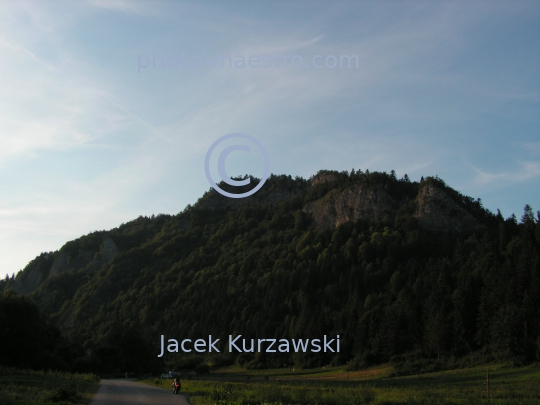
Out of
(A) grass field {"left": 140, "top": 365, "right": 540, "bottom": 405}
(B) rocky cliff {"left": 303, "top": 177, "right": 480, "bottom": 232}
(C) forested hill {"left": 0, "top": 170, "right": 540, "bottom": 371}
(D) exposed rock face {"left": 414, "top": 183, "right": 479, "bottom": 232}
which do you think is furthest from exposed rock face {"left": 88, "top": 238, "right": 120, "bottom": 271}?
(A) grass field {"left": 140, "top": 365, "right": 540, "bottom": 405}

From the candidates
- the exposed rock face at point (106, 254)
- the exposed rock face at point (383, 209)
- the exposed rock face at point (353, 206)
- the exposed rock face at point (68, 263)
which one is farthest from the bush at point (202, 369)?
the exposed rock face at point (68, 263)

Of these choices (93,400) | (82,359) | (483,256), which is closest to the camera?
(93,400)

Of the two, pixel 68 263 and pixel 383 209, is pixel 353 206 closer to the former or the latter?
pixel 383 209

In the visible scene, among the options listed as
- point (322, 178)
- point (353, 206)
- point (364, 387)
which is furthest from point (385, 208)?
point (364, 387)

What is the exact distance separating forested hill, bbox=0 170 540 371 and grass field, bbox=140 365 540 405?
446cm

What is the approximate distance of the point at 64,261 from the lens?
162875mm

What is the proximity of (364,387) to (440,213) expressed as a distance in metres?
87.4

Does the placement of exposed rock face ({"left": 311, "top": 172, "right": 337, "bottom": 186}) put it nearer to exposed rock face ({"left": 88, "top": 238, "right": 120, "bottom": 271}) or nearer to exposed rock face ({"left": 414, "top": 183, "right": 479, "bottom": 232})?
exposed rock face ({"left": 414, "top": 183, "right": 479, "bottom": 232})

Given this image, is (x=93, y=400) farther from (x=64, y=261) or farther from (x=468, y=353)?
(x=64, y=261)

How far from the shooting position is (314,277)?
105 metres

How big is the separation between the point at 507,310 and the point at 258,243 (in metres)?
76.2

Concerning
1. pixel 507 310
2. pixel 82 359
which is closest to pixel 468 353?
pixel 507 310

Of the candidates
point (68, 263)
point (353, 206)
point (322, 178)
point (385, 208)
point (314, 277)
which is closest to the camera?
point (314, 277)

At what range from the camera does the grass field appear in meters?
23.4
